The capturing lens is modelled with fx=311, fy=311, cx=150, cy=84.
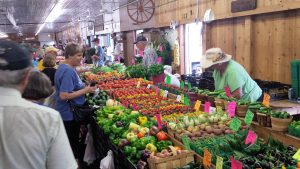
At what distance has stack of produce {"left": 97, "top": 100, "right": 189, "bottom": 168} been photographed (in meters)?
3.11

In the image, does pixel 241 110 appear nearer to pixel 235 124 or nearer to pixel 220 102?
pixel 235 124

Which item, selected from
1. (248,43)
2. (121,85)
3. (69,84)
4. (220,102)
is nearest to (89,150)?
(69,84)

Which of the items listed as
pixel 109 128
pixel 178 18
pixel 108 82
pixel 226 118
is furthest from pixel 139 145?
pixel 178 18

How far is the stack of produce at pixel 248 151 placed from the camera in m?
2.44

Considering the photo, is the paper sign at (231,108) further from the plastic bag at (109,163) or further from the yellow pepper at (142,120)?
the plastic bag at (109,163)

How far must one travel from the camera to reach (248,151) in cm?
269

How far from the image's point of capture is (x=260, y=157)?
2.58m

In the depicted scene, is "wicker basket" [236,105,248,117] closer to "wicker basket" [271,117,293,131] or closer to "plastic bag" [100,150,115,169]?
"wicker basket" [271,117,293,131]

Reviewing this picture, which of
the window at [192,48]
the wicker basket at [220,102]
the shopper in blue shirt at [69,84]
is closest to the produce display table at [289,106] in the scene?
the wicker basket at [220,102]

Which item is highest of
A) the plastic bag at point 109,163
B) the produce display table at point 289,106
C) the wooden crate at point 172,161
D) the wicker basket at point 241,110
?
the wicker basket at point 241,110

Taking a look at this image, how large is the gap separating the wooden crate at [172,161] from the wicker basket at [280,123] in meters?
0.88

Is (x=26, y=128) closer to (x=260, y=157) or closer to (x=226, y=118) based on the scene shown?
(x=260, y=157)

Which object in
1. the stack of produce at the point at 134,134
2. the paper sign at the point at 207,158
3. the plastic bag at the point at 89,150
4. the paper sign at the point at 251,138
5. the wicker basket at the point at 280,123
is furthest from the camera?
the plastic bag at the point at 89,150

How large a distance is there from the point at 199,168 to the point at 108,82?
494cm
